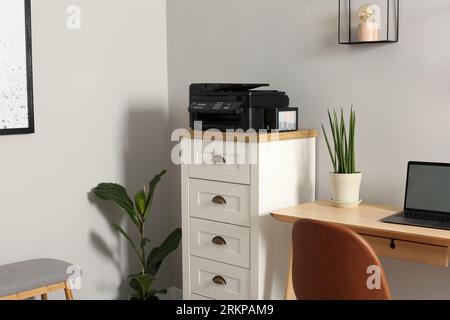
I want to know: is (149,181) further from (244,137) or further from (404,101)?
(404,101)

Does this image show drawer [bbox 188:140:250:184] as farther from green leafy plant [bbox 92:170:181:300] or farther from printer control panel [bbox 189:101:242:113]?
green leafy plant [bbox 92:170:181:300]

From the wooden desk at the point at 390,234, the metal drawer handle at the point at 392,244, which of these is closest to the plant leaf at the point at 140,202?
the wooden desk at the point at 390,234

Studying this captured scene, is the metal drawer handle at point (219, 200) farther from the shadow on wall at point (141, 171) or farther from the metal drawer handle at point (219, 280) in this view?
the shadow on wall at point (141, 171)

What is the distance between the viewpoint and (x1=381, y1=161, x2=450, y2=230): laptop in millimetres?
2793

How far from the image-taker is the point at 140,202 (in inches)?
142

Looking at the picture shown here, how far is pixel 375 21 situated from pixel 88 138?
165 cm

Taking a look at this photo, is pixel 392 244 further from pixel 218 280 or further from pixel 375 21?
pixel 375 21

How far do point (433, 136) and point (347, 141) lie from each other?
45cm

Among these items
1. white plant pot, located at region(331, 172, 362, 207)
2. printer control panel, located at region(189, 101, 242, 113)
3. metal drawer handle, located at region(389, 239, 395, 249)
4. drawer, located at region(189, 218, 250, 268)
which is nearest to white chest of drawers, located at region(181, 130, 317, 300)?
drawer, located at region(189, 218, 250, 268)

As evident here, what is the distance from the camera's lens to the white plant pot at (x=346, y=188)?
3.05 m

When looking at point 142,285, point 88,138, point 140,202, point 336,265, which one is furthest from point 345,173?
point 88,138

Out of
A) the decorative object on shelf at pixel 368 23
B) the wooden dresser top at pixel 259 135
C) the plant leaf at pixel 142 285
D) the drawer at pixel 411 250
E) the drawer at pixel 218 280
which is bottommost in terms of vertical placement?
the plant leaf at pixel 142 285

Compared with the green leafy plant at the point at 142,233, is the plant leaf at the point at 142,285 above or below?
below

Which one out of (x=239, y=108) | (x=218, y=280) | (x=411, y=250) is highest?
(x=239, y=108)
